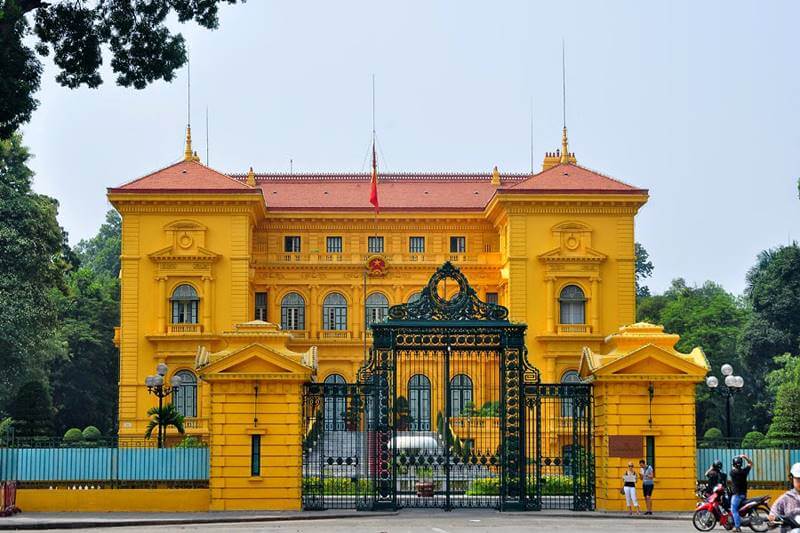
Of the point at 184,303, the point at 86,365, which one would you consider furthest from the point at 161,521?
the point at 86,365

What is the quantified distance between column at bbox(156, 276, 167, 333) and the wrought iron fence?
2923 centimetres

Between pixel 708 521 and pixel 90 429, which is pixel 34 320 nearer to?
pixel 90 429

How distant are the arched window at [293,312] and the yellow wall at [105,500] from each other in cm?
3446

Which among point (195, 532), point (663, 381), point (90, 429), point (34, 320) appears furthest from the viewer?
point (34, 320)

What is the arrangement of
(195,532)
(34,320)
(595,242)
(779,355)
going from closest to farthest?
(195,532), (34,320), (595,242), (779,355)

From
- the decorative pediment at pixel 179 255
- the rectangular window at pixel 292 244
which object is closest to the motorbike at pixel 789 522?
the decorative pediment at pixel 179 255

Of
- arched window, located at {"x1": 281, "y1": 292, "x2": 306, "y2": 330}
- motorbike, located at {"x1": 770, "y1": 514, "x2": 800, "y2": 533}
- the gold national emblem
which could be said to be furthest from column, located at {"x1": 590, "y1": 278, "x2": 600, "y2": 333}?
motorbike, located at {"x1": 770, "y1": 514, "x2": 800, "y2": 533}

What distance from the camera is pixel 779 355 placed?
6944cm

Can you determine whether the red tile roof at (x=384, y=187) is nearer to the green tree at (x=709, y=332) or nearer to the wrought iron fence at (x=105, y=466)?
the green tree at (x=709, y=332)

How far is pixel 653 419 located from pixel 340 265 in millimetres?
35905

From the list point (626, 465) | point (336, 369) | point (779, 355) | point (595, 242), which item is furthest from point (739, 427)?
point (626, 465)

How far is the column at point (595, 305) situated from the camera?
59.3m

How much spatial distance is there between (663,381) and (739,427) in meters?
42.7

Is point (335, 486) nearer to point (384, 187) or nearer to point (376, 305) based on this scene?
point (376, 305)
